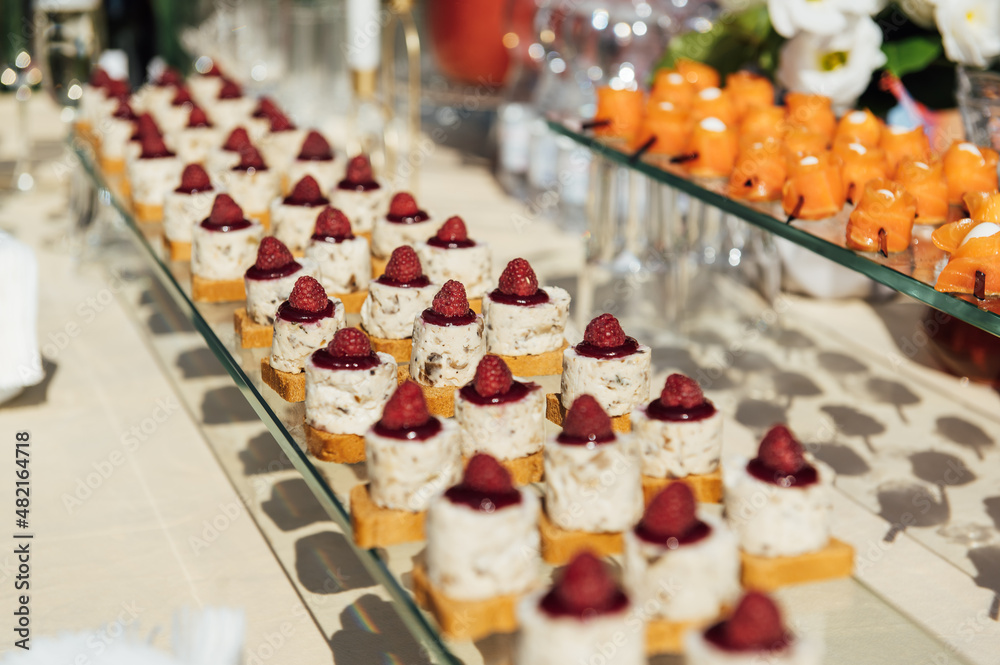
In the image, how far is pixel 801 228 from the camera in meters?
1.96

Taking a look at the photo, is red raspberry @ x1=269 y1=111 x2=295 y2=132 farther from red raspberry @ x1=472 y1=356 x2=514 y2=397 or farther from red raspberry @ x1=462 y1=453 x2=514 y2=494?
red raspberry @ x1=462 y1=453 x2=514 y2=494

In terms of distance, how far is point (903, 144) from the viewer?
2258 millimetres

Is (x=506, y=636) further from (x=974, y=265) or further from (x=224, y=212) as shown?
(x=224, y=212)

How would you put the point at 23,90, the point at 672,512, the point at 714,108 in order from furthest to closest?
the point at 23,90 → the point at 714,108 → the point at 672,512

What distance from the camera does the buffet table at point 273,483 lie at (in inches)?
69.0

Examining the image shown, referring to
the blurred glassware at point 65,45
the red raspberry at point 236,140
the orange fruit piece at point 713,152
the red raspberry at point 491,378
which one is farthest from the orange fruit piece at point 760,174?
the blurred glassware at point 65,45

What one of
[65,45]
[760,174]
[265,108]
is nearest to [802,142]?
[760,174]

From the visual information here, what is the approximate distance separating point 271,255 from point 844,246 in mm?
1011

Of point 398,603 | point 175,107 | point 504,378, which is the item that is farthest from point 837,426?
point 175,107

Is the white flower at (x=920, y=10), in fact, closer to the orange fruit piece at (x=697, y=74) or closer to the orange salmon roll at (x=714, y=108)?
the orange salmon roll at (x=714, y=108)

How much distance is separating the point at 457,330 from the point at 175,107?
1.92 metres

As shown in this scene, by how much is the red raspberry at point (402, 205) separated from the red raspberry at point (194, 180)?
48 cm

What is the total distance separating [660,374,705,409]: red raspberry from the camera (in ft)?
4.77

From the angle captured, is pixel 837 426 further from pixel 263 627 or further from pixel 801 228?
pixel 263 627
